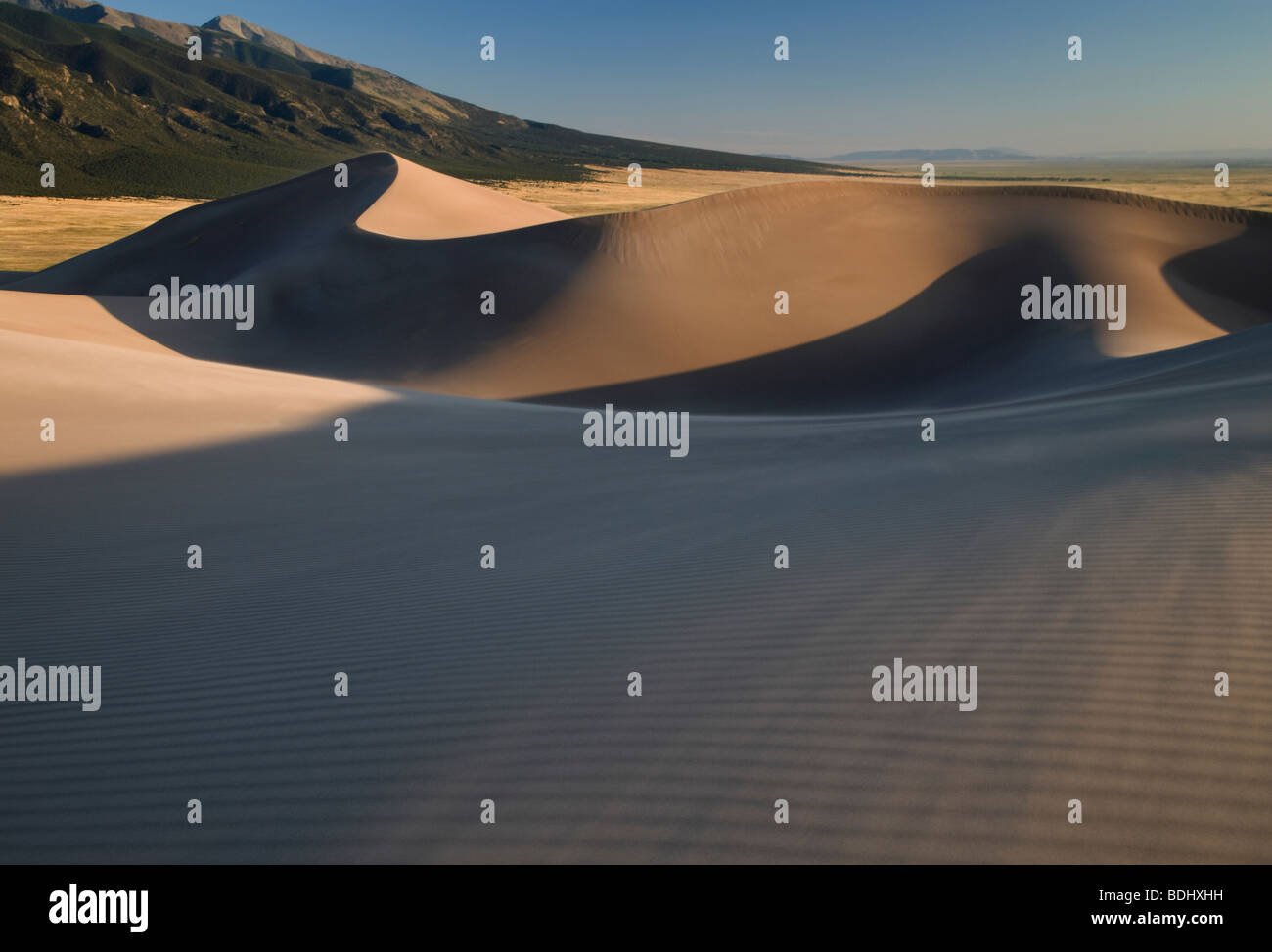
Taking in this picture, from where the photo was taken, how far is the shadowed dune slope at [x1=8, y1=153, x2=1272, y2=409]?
2111cm

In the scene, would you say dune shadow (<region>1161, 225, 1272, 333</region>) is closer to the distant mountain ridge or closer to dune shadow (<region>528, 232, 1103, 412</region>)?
dune shadow (<region>528, 232, 1103, 412</region>)

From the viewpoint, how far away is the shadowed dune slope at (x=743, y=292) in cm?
2111

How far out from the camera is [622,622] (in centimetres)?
485

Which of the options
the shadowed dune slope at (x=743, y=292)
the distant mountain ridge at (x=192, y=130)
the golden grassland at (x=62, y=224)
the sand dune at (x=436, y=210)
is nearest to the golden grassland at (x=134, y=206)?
the golden grassland at (x=62, y=224)

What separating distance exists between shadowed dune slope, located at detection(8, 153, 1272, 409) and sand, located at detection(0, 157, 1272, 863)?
292 inches

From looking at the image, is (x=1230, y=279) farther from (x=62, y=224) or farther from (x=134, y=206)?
(x=134, y=206)

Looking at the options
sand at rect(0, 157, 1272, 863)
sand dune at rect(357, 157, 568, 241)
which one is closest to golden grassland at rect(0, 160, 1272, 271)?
sand dune at rect(357, 157, 568, 241)

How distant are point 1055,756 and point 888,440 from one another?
273 inches

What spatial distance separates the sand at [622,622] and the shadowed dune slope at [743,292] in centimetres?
741

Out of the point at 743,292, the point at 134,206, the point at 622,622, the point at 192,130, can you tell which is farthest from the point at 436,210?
the point at 192,130

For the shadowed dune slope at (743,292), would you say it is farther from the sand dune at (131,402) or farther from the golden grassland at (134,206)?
the sand dune at (131,402)

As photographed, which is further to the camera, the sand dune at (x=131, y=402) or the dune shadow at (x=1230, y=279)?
the dune shadow at (x=1230, y=279)

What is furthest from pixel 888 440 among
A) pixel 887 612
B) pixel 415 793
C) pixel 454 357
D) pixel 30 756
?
pixel 454 357
